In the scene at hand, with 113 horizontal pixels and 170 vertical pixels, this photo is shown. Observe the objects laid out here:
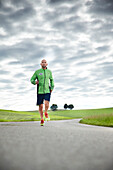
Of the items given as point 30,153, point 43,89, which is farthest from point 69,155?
point 43,89

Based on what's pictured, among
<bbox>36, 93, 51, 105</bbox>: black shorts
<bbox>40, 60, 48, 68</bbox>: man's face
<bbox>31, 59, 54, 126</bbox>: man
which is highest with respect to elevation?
<bbox>40, 60, 48, 68</bbox>: man's face

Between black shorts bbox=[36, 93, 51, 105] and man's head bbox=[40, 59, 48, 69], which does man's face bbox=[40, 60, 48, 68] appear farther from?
black shorts bbox=[36, 93, 51, 105]

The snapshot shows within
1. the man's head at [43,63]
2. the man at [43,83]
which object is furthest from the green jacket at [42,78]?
the man's head at [43,63]

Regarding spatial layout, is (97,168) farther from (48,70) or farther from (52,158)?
(48,70)

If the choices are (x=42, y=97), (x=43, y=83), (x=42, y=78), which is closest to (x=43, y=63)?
(x=42, y=78)

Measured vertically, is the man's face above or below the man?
above

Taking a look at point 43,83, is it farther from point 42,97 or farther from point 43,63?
point 43,63

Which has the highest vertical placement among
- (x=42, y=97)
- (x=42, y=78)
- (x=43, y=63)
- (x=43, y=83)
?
(x=43, y=63)

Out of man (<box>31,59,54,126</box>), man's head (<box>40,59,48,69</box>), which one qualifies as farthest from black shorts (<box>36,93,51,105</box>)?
man's head (<box>40,59,48,69</box>)

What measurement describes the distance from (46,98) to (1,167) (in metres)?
7.12

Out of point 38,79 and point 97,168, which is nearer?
point 97,168

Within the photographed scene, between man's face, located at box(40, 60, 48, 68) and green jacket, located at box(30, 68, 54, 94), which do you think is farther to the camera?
man's face, located at box(40, 60, 48, 68)

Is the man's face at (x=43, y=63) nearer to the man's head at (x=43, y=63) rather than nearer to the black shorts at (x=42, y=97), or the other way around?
the man's head at (x=43, y=63)

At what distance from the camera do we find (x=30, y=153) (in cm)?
388
